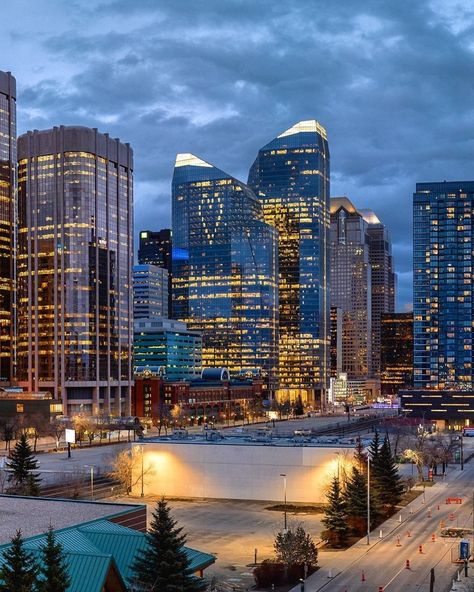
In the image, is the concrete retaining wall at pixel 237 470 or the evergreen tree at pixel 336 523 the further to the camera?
the concrete retaining wall at pixel 237 470

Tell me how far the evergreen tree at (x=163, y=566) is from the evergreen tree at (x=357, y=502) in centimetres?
3718

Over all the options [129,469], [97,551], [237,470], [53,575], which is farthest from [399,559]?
[129,469]

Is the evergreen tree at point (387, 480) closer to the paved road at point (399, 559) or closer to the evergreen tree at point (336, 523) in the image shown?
the paved road at point (399, 559)

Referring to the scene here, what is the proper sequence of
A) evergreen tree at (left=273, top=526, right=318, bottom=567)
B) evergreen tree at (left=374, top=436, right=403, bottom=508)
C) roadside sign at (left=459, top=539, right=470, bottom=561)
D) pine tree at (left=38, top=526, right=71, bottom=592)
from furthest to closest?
1. evergreen tree at (left=374, top=436, right=403, bottom=508)
2. roadside sign at (left=459, top=539, right=470, bottom=561)
3. evergreen tree at (left=273, top=526, right=318, bottom=567)
4. pine tree at (left=38, top=526, right=71, bottom=592)

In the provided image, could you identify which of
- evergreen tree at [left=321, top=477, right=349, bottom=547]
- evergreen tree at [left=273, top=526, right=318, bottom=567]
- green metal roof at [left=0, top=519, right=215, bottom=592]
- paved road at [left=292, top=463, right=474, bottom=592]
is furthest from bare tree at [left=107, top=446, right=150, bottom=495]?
green metal roof at [left=0, top=519, right=215, bottom=592]

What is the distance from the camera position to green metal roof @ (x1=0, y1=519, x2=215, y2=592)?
49656 millimetres

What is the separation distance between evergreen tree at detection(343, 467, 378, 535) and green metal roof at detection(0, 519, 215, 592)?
3131 cm

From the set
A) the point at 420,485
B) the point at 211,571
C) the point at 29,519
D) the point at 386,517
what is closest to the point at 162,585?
the point at 29,519

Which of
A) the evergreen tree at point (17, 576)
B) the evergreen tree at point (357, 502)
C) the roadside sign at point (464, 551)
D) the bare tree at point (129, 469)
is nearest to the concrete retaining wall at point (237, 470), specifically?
the bare tree at point (129, 469)

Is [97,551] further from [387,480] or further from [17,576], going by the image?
[387,480]

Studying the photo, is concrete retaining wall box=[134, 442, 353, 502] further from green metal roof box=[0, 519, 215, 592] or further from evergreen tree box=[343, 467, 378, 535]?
green metal roof box=[0, 519, 215, 592]

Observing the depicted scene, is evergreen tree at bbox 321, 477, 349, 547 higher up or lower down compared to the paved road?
higher up

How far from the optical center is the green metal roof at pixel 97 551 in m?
49.7

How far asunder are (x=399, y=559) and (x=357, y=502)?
48.6 feet
